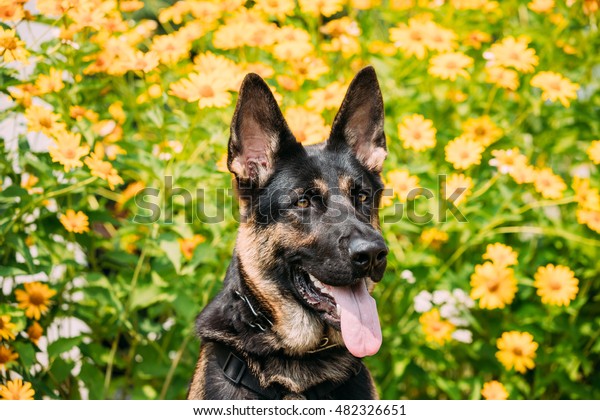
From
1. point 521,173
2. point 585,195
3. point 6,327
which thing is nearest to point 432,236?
point 521,173

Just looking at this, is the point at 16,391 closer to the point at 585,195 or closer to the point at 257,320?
the point at 257,320

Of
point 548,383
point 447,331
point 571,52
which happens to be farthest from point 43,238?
point 571,52

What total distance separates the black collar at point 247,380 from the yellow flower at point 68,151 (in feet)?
3.93

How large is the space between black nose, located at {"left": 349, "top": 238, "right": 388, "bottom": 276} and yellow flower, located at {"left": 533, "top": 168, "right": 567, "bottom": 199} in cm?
146

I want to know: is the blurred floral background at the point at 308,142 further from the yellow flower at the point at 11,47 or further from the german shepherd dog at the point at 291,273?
the german shepherd dog at the point at 291,273

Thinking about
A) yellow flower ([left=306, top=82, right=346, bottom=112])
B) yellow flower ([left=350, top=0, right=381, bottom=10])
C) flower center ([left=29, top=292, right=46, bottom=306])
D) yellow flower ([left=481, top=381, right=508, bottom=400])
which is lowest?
yellow flower ([left=481, top=381, right=508, bottom=400])

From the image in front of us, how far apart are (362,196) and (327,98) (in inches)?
37.2

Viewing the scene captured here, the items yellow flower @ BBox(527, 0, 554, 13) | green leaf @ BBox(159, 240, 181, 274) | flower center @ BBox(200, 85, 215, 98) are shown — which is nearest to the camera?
green leaf @ BBox(159, 240, 181, 274)

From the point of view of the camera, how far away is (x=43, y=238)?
134 inches

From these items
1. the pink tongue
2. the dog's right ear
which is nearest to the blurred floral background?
the dog's right ear

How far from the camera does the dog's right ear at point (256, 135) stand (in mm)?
2936

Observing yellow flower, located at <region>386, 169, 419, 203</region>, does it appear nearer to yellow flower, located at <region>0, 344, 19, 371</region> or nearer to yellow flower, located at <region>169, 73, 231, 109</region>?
yellow flower, located at <region>169, 73, 231, 109</region>

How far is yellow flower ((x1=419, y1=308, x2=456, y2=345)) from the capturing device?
149 inches

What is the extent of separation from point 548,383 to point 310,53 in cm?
266
